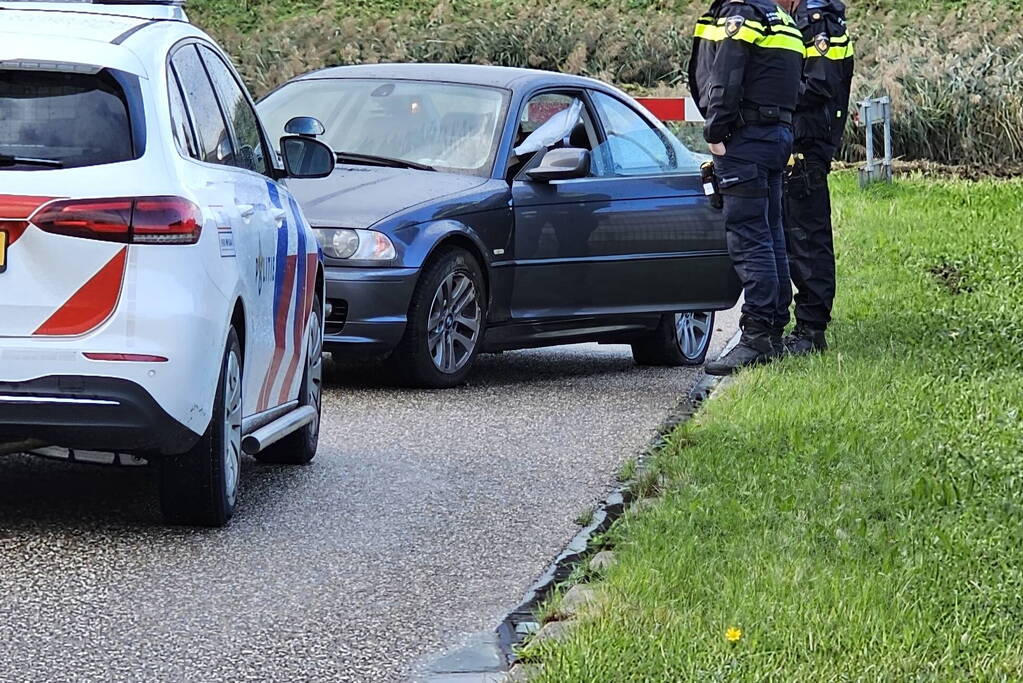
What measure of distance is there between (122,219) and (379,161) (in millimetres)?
4542

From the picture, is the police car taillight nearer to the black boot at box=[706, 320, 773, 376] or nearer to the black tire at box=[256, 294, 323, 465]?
the black tire at box=[256, 294, 323, 465]

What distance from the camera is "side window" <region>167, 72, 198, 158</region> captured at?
6121 millimetres

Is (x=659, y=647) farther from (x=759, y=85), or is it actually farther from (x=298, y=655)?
(x=759, y=85)

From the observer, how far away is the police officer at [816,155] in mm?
10312

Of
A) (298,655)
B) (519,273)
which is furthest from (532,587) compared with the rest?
(519,273)

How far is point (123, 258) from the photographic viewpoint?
572 cm

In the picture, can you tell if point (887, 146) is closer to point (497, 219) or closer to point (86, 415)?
point (497, 219)

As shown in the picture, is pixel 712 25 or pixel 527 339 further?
pixel 527 339

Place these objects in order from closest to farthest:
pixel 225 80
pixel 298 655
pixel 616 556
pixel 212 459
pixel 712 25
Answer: pixel 298 655, pixel 616 556, pixel 212 459, pixel 225 80, pixel 712 25

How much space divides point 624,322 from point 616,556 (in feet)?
16.2

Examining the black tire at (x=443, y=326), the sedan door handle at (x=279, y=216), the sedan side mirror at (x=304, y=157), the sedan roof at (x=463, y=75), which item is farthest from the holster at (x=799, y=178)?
the sedan door handle at (x=279, y=216)

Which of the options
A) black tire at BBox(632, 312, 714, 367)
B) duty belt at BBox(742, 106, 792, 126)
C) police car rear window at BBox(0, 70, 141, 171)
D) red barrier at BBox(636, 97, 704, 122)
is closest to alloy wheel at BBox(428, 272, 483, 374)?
black tire at BBox(632, 312, 714, 367)

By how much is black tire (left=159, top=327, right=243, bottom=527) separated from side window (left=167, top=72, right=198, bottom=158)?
562 mm

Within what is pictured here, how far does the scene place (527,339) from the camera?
10.3m
